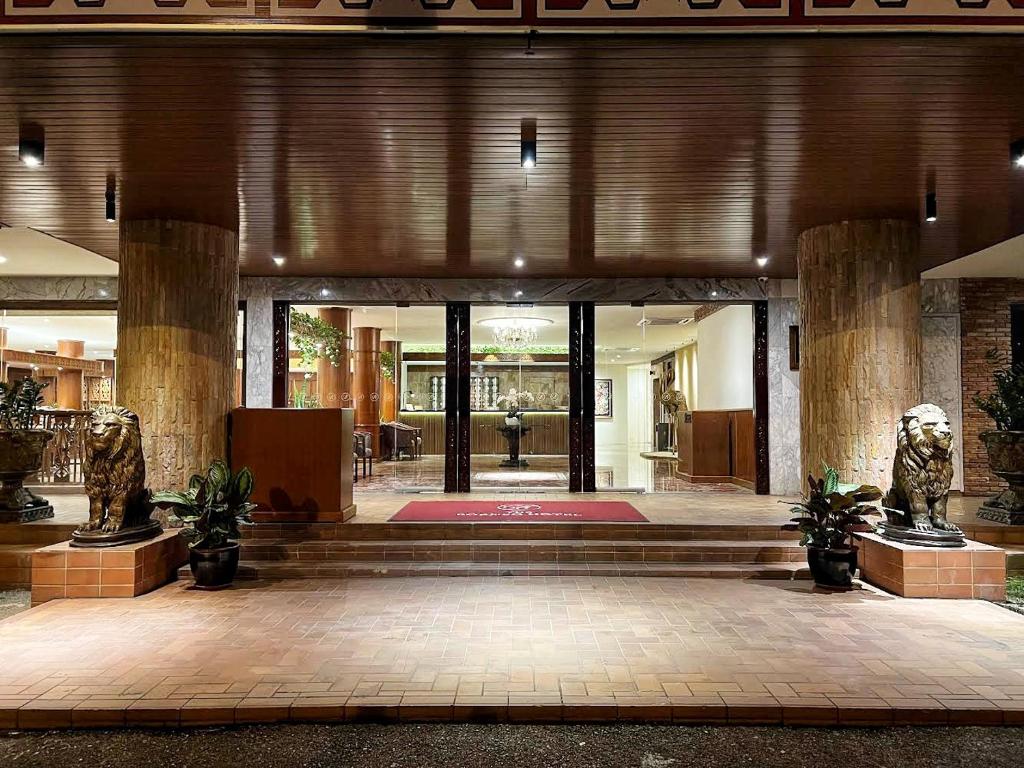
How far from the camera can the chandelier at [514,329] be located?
29.9 ft

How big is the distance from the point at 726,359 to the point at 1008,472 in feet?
13.3

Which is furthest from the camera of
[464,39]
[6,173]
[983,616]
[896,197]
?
[896,197]

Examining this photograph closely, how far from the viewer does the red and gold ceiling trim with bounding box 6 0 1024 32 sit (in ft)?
10.6

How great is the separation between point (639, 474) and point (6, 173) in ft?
27.0

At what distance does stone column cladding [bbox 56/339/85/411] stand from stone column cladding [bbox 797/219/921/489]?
1625 cm

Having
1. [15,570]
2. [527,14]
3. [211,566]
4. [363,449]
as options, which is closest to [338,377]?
[363,449]

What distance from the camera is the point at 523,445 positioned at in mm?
10141

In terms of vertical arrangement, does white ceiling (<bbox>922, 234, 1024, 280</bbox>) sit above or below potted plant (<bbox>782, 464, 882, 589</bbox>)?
above

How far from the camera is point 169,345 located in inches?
234

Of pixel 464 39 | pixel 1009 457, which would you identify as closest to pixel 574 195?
pixel 464 39

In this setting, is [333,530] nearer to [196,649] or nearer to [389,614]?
[389,614]

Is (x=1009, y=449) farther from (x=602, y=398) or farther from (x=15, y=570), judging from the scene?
(x=15, y=570)

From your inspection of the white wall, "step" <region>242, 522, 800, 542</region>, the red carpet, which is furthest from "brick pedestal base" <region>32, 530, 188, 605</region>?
the white wall

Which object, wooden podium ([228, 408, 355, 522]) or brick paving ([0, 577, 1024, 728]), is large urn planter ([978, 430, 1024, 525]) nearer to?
brick paving ([0, 577, 1024, 728])
